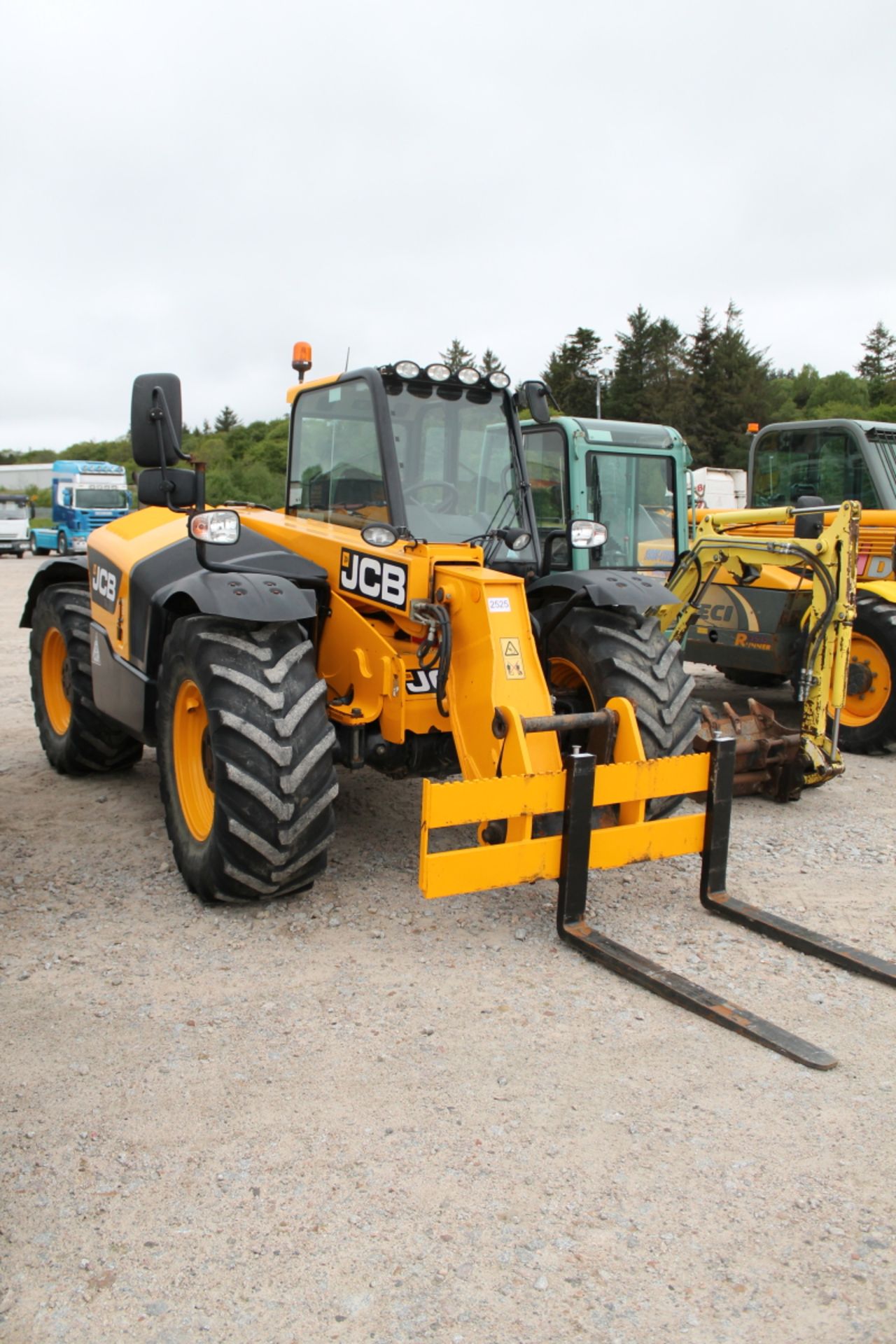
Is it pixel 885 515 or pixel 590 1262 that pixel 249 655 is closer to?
pixel 590 1262

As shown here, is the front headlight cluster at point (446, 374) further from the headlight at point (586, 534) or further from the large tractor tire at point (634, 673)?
the large tractor tire at point (634, 673)

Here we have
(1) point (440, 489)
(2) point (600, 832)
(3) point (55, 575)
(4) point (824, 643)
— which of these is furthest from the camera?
(3) point (55, 575)

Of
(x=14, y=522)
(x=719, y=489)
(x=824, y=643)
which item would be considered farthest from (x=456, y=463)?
(x=14, y=522)

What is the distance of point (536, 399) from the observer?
5301mm

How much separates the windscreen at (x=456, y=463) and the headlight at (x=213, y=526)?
2.71 ft

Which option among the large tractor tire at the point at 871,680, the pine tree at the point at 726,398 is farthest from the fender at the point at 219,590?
the pine tree at the point at 726,398

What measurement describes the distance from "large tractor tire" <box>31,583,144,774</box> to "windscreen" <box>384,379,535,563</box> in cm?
250

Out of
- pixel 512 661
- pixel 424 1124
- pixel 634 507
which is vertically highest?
pixel 634 507

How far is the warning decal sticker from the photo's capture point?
171 inches

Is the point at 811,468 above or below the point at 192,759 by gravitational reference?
above

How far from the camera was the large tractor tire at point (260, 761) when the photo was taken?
4.19m

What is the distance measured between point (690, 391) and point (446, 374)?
1960 inches

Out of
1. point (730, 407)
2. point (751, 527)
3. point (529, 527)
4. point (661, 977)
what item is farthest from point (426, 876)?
point (730, 407)

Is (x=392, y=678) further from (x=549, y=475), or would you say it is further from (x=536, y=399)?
(x=549, y=475)
